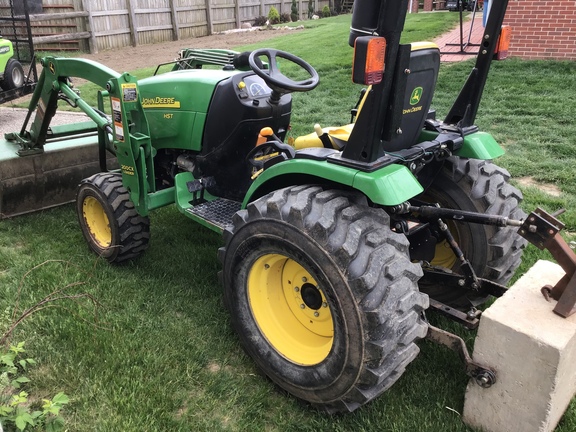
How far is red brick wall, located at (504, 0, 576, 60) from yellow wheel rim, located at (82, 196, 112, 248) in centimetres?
845

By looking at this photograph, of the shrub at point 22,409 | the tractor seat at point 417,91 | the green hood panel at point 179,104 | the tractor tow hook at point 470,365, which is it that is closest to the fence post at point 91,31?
the green hood panel at point 179,104

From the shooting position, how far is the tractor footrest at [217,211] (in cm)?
330

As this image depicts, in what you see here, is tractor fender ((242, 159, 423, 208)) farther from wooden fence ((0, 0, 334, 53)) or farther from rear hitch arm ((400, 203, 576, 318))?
wooden fence ((0, 0, 334, 53))

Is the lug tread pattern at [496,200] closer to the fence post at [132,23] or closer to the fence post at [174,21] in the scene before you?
the fence post at [132,23]

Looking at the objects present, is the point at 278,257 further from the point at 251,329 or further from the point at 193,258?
the point at 193,258

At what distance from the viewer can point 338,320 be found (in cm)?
222

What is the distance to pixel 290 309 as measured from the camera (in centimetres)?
271

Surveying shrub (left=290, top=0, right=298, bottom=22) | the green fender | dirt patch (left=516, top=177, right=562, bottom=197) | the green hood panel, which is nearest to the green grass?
dirt patch (left=516, top=177, right=562, bottom=197)

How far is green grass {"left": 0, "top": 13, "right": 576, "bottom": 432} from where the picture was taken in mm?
2475

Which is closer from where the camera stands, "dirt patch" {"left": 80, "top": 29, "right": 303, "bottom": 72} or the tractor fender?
the tractor fender

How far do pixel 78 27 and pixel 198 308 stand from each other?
13.7 metres

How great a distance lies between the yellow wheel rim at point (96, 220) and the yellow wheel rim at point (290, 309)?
1675 millimetres

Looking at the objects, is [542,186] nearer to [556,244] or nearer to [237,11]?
[556,244]

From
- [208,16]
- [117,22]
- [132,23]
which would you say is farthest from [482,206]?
[208,16]
